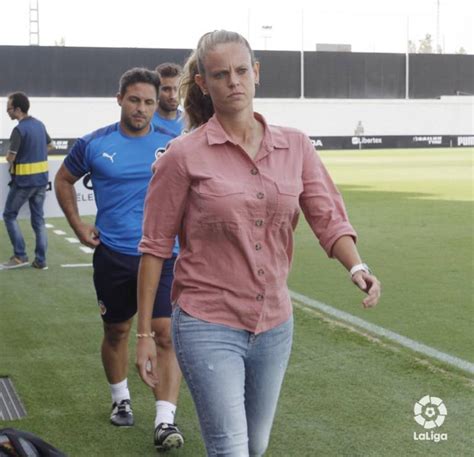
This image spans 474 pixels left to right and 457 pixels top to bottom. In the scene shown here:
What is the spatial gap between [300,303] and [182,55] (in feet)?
177

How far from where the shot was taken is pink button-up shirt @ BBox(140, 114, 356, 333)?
3664 millimetres

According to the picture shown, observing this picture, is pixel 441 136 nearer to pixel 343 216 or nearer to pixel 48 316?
pixel 48 316

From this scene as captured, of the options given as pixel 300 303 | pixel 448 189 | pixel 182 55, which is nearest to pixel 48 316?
pixel 300 303

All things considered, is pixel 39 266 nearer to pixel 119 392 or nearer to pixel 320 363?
pixel 320 363

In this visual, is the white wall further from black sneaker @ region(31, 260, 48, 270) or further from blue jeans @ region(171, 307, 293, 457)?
blue jeans @ region(171, 307, 293, 457)

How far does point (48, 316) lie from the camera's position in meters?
9.78

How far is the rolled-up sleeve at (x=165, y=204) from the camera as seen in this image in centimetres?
370

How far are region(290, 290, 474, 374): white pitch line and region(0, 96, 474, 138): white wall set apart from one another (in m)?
50.0

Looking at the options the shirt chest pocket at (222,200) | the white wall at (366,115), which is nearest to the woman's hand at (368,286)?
the shirt chest pocket at (222,200)

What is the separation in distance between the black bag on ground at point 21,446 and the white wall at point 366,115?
184 feet

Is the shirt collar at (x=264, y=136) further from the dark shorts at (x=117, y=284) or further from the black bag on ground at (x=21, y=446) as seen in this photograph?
the dark shorts at (x=117, y=284)

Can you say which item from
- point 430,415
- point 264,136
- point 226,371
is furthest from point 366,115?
point 226,371

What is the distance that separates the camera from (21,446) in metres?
3.58

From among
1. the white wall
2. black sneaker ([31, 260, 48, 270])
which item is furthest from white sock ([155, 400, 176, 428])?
the white wall
